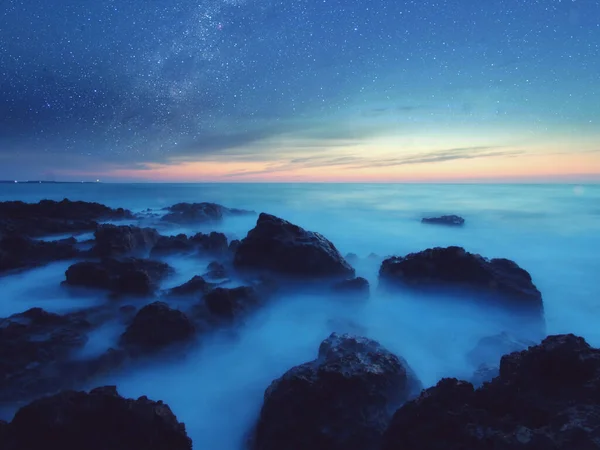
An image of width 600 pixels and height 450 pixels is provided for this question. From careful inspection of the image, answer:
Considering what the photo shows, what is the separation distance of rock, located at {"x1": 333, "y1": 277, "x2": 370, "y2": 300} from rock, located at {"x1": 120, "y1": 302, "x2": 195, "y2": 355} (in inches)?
164

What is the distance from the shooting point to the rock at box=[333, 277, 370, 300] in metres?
8.78

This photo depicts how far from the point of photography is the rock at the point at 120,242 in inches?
420

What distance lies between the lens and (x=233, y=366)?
19.2 feet

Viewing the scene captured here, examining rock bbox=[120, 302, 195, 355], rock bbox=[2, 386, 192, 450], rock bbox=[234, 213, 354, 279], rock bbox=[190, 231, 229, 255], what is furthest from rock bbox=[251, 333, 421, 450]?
rock bbox=[190, 231, 229, 255]

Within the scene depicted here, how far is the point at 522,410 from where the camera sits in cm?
282

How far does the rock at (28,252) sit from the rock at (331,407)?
935 centimetres

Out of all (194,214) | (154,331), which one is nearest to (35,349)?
(154,331)

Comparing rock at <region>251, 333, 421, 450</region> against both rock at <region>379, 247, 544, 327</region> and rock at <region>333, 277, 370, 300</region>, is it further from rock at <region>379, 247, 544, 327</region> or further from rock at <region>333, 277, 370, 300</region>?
rock at <region>379, 247, 544, 327</region>

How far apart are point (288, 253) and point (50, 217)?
1367 cm

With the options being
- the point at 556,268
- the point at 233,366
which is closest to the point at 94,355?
the point at 233,366

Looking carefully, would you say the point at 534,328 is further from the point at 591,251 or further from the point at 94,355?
the point at 591,251

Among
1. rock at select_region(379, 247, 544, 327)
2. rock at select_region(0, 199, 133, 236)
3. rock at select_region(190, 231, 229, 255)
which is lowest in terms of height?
rock at select_region(379, 247, 544, 327)

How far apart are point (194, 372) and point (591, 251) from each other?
17539 mm

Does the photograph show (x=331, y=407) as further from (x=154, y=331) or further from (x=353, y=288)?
(x=353, y=288)
